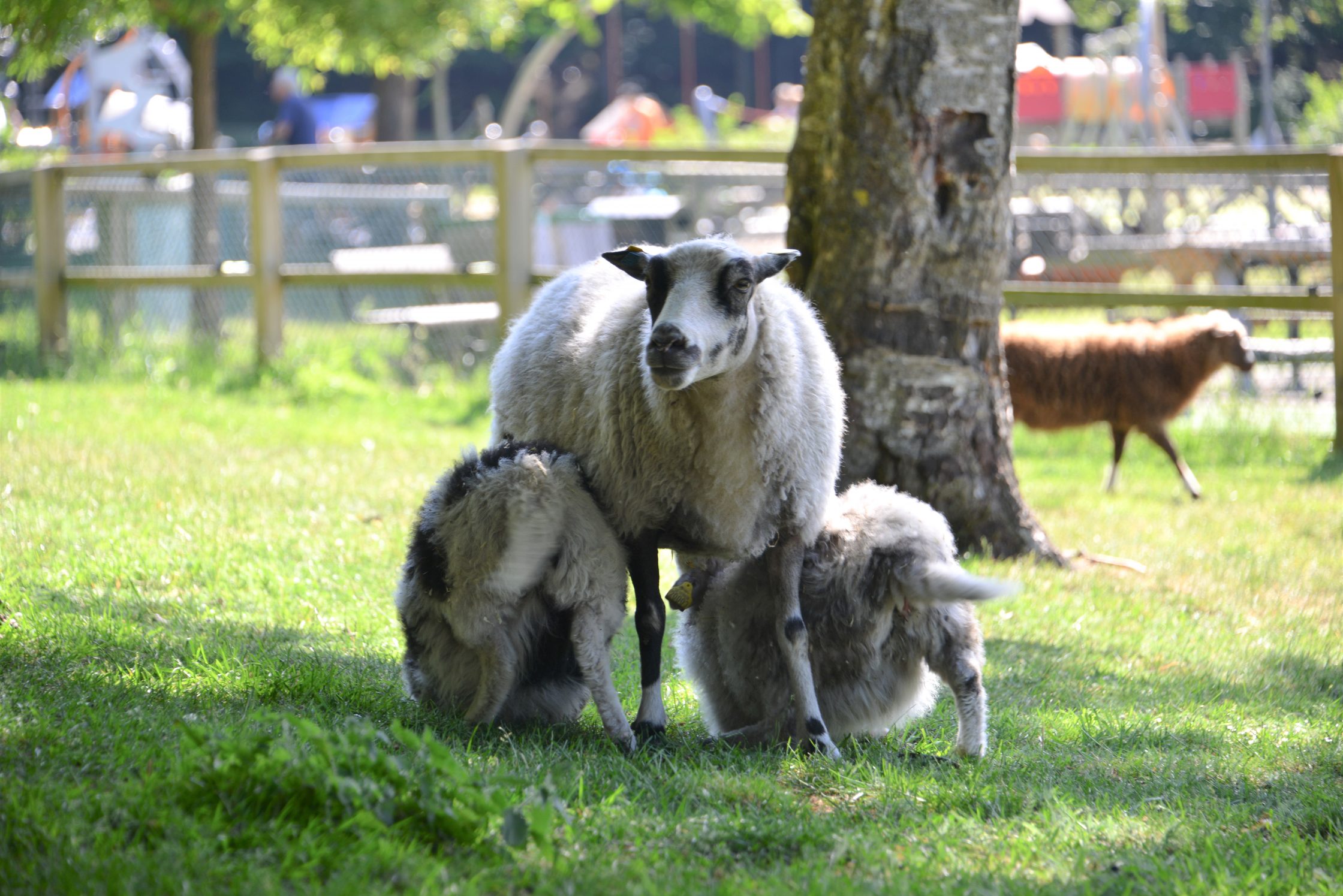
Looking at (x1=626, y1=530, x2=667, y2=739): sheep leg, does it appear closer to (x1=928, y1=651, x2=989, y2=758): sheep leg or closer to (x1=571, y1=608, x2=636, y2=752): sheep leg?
(x1=571, y1=608, x2=636, y2=752): sheep leg

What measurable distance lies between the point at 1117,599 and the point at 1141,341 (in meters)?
3.56

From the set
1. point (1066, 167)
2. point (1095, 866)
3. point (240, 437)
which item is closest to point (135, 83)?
point (240, 437)

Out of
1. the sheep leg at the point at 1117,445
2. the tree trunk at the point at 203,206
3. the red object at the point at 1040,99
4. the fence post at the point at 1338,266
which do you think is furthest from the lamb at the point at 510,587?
the red object at the point at 1040,99

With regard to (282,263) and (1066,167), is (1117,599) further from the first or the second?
(282,263)

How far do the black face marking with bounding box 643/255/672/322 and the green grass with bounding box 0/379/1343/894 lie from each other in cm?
132

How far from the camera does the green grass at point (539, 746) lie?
8.95ft

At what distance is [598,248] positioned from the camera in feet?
44.7

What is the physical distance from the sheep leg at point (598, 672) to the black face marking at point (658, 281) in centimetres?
92

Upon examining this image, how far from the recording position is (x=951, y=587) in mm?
3691

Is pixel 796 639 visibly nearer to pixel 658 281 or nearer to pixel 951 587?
pixel 951 587

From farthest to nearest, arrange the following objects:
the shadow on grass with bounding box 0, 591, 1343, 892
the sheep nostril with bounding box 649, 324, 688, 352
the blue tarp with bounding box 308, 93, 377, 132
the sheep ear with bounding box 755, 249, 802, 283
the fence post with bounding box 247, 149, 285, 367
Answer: the blue tarp with bounding box 308, 93, 377, 132, the fence post with bounding box 247, 149, 285, 367, the sheep ear with bounding box 755, 249, 802, 283, the sheep nostril with bounding box 649, 324, 688, 352, the shadow on grass with bounding box 0, 591, 1343, 892

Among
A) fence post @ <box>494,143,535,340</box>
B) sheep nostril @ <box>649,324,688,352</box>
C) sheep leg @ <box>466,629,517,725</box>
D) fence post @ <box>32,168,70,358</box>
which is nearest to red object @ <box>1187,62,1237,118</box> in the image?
fence post @ <box>494,143,535,340</box>

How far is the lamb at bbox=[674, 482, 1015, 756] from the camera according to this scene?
3.93m

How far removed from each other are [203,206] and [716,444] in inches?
417
